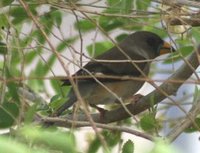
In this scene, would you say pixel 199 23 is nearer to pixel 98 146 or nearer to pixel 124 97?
pixel 98 146

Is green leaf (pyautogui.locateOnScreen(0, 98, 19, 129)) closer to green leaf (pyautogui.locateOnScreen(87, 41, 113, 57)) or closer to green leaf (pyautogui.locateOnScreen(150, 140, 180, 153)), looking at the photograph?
green leaf (pyautogui.locateOnScreen(150, 140, 180, 153))

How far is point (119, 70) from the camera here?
3.53 metres

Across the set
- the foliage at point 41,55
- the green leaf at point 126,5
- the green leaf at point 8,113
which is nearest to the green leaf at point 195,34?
the foliage at point 41,55

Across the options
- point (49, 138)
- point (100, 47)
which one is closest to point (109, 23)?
point (100, 47)

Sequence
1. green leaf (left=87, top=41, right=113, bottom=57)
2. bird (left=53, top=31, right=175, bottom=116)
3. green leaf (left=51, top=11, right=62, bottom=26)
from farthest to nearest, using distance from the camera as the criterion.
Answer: bird (left=53, top=31, right=175, bottom=116), green leaf (left=87, top=41, right=113, bottom=57), green leaf (left=51, top=11, right=62, bottom=26)

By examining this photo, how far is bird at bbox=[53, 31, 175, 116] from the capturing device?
321 centimetres

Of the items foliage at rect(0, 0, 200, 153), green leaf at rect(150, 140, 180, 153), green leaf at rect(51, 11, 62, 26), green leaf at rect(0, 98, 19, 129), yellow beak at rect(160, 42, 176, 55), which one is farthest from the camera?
yellow beak at rect(160, 42, 176, 55)

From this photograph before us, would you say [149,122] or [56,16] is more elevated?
[56,16]

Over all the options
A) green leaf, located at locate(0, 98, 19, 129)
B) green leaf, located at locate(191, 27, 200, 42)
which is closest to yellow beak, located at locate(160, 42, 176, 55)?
green leaf, located at locate(191, 27, 200, 42)

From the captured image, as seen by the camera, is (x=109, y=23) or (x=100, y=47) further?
(x=100, y=47)

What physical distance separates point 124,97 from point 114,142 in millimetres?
1250

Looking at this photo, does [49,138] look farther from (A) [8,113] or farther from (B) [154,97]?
(B) [154,97]

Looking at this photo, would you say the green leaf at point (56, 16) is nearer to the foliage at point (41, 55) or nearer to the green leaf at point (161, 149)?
the foliage at point (41, 55)

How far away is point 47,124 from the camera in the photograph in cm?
191
